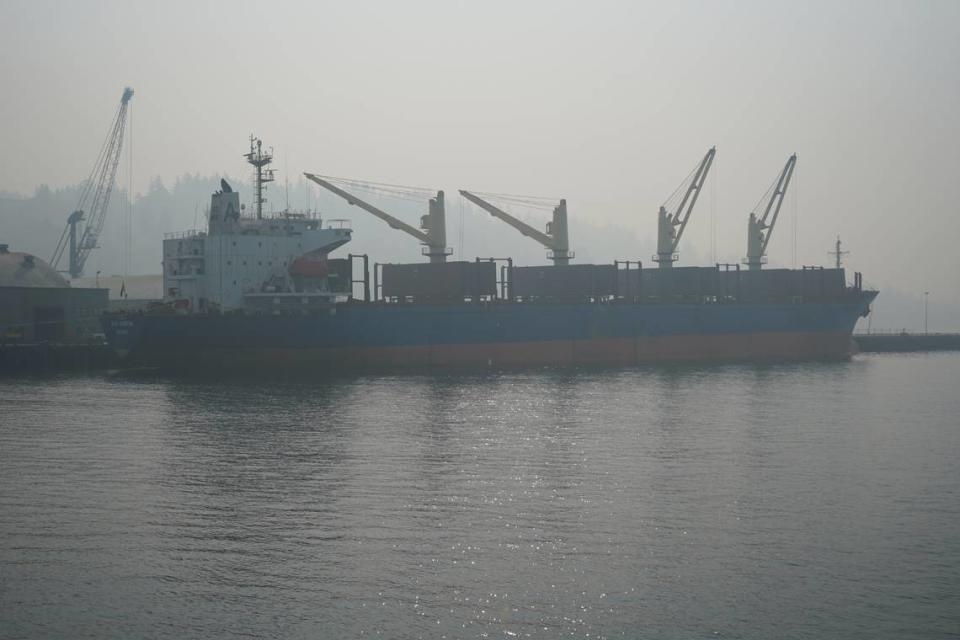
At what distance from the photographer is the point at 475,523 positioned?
17.5m

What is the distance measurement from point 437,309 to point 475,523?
3292 cm

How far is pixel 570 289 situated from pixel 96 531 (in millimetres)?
41058

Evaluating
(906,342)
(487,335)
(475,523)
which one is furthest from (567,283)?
(906,342)

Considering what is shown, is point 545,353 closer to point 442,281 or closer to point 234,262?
point 442,281

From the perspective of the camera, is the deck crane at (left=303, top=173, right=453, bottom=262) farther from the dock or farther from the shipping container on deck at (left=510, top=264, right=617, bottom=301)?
the dock

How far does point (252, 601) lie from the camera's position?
45.0 ft

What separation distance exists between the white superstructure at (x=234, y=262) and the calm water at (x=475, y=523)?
592 inches

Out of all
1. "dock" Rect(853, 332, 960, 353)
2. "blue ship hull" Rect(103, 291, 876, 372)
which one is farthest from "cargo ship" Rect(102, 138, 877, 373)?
"dock" Rect(853, 332, 960, 353)

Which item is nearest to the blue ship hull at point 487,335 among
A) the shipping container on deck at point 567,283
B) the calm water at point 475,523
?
the shipping container on deck at point 567,283

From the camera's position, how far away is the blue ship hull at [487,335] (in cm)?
4503

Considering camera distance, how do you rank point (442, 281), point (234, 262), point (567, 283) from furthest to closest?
point (567, 283)
point (442, 281)
point (234, 262)

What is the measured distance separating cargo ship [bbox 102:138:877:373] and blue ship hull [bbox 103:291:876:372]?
0.23 feet

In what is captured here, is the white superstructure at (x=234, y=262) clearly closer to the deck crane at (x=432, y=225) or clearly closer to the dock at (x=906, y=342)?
the deck crane at (x=432, y=225)

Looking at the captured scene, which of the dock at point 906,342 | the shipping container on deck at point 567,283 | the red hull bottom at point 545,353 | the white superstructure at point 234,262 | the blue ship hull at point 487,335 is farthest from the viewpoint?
the dock at point 906,342
